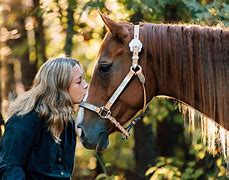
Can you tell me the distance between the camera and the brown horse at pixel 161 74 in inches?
154

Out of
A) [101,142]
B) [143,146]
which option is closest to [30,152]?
[101,142]

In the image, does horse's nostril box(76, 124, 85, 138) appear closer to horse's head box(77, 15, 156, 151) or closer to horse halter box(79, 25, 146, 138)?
horse's head box(77, 15, 156, 151)

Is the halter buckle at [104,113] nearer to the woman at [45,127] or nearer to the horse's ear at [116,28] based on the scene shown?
the woman at [45,127]

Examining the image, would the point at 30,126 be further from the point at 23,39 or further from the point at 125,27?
the point at 23,39

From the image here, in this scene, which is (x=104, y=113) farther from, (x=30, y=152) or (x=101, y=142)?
(x=30, y=152)

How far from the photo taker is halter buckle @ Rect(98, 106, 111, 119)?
4008mm

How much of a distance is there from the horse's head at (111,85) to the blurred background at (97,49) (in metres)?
1.33

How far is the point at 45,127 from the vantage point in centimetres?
397

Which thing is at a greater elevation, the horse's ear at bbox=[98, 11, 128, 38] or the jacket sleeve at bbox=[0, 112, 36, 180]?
the horse's ear at bbox=[98, 11, 128, 38]

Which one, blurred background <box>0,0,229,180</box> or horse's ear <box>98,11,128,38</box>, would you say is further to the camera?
blurred background <box>0,0,229,180</box>

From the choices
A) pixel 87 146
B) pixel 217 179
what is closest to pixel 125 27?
pixel 87 146

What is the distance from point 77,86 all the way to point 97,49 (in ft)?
15.9

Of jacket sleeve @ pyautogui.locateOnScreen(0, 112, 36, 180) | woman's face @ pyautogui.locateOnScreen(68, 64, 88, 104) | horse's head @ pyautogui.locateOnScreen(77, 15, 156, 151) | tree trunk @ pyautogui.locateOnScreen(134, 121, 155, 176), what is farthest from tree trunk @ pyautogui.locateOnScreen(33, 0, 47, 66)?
jacket sleeve @ pyautogui.locateOnScreen(0, 112, 36, 180)

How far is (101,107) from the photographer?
158 inches
